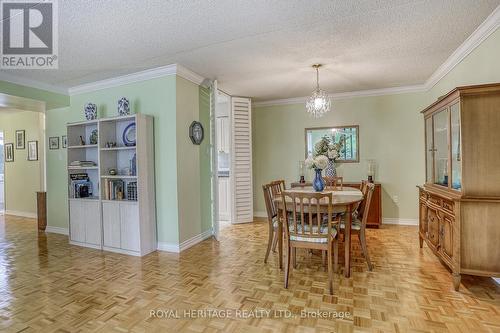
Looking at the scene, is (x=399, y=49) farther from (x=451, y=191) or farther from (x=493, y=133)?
(x=451, y=191)

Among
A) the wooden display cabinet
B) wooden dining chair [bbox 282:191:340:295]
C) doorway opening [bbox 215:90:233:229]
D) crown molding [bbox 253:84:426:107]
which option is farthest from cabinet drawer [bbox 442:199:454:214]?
doorway opening [bbox 215:90:233:229]

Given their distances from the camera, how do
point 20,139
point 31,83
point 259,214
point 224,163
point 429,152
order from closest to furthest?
point 429,152, point 31,83, point 259,214, point 224,163, point 20,139

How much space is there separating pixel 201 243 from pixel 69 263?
159 cm

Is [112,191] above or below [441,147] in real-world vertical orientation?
below

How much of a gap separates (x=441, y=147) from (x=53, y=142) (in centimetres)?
572

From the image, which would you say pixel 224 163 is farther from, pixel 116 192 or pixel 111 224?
pixel 111 224

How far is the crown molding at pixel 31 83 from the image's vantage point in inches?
142

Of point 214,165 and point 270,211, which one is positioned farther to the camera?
point 214,165

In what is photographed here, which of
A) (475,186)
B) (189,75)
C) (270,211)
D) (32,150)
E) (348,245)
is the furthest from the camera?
(32,150)

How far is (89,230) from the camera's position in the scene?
3766 millimetres

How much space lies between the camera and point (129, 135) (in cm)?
376

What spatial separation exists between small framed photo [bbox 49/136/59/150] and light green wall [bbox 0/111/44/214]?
1.65m

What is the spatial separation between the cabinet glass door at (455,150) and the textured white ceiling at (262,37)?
0.85 metres

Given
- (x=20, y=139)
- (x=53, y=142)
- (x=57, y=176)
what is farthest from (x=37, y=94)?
(x=20, y=139)
